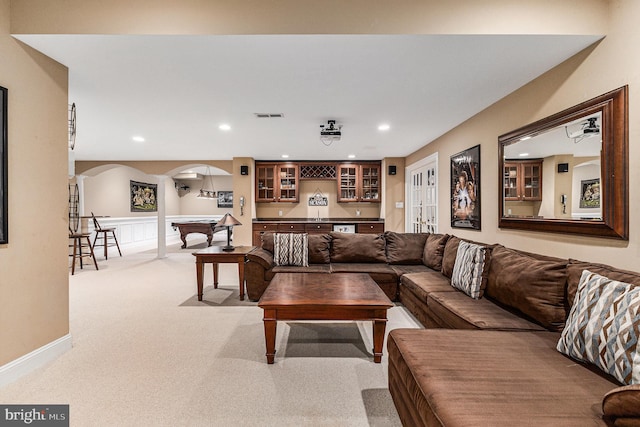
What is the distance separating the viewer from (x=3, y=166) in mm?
1863

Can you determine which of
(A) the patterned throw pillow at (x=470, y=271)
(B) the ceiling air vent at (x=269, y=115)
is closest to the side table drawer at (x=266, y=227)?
(B) the ceiling air vent at (x=269, y=115)

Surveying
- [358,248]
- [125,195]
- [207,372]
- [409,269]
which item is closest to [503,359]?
[207,372]

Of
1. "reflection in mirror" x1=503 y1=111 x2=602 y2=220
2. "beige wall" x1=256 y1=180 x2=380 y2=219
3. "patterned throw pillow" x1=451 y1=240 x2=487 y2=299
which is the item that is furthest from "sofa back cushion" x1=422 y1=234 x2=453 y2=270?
"beige wall" x1=256 y1=180 x2=380 y2=219

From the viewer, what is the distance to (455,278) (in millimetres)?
2756

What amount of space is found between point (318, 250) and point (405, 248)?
119cm

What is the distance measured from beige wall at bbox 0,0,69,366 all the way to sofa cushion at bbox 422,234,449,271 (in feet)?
12.2

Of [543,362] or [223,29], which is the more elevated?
[223,29]

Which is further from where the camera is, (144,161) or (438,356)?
(144,161)

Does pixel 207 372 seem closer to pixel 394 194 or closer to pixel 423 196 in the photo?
pixel 423 196

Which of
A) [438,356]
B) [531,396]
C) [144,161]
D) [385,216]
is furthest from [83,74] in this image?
[385,216]

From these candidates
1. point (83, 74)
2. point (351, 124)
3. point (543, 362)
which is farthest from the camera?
point (351, 124)

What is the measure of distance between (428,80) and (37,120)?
309cm

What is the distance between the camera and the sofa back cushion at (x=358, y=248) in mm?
3955

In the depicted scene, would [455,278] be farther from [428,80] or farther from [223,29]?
[223,29]
